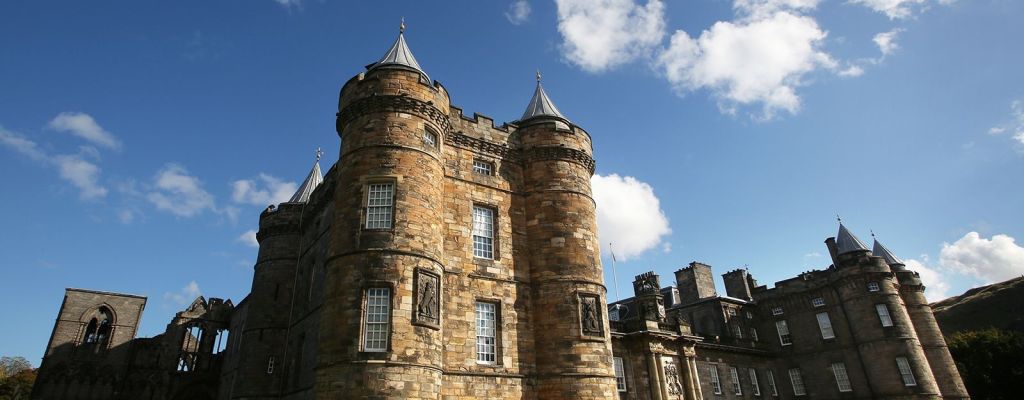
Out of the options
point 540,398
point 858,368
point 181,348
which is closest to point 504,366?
point 540,398

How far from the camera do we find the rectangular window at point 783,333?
41.4m

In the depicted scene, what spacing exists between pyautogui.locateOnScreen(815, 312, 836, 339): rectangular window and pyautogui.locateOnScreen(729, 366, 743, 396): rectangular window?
27.8ft

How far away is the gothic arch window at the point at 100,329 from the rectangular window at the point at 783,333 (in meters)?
47.9

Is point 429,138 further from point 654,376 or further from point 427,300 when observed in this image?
point 654,376

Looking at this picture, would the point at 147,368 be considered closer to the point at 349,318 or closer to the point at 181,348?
the point at 181,348

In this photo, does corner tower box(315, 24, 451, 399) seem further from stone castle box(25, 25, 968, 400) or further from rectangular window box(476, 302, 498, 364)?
rectangular window box(476, 302, 498, 364)

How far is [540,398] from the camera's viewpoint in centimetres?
1925

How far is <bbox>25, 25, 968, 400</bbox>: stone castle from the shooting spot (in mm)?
16828

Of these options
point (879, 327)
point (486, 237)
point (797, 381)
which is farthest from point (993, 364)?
point (486, 237)

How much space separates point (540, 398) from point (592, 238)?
6676 millimetres

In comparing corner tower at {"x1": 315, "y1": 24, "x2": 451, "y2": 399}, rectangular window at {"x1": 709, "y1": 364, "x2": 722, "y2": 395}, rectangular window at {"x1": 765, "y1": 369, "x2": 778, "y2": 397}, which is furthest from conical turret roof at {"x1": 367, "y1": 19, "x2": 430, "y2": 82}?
rectangular window at {"x1": 765, "y1": 369, "x2": 778, "y2": 397}

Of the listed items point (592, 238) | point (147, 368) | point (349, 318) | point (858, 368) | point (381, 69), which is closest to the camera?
point (349, 318)

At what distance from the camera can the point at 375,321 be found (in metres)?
16.2

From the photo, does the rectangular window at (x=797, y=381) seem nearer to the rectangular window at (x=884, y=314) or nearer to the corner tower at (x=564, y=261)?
the rectangular window at (x=884, y=314)
